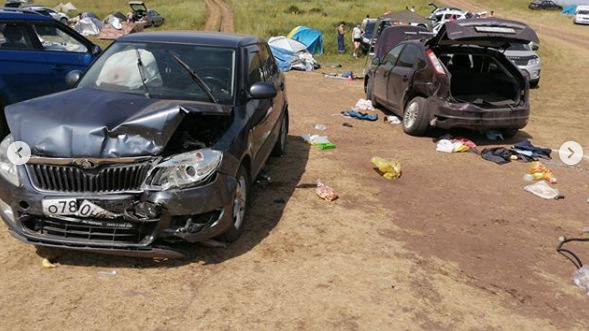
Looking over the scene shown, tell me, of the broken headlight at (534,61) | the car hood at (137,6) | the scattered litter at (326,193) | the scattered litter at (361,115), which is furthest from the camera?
the car hood at (137,6)

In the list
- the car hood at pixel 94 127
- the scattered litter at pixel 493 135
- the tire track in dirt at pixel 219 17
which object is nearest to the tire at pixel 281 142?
the car hood at pixel 94 127

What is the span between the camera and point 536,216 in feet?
18.0

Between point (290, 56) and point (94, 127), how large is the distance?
15.1m

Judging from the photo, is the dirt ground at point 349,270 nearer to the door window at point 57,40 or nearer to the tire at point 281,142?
the tire at point 281,142

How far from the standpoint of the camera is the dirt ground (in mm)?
3363

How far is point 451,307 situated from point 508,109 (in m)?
5.38

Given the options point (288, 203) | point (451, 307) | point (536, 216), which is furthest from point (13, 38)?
point (536, 216)

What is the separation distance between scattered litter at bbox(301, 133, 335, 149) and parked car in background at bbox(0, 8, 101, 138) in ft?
11.6

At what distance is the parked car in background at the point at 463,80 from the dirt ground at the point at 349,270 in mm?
1637

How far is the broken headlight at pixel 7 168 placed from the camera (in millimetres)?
3660

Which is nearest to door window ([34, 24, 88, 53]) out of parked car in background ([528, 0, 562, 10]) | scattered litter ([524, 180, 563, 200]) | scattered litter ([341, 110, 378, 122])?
scattered litter ([341, 110, 378, 122])

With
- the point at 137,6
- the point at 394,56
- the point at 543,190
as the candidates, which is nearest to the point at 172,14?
the point at 137,6

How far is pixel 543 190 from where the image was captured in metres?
6.18

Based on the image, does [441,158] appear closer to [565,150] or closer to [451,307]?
[565,150]
